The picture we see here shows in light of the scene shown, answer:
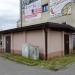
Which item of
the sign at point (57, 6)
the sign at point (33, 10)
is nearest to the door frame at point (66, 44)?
the sign at point (57, 6)

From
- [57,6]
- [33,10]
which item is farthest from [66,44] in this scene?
[33,10]

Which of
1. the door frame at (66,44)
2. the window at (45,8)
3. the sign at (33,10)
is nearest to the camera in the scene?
the door frame at (66,44)

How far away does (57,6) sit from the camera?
1211 inches

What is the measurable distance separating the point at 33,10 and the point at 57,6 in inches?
232

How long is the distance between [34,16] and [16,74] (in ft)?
79.7

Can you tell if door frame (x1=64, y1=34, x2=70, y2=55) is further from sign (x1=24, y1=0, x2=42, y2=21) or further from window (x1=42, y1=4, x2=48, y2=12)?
sign (x1=24, y1=0, x2=42, y2=21)

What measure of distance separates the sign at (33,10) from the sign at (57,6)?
3.02m

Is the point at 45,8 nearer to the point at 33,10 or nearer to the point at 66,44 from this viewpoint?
the point at 33,10

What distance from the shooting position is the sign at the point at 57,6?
2996 centimetres

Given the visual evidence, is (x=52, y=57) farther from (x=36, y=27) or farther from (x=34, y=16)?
(x=34, y=16)

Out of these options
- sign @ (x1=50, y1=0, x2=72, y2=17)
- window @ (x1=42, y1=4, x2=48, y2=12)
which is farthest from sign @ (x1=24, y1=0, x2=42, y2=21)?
sign @ (x1=50, y1=0, x2=72, y2=17)

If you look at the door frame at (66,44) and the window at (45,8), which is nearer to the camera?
the door frame at (66,44)

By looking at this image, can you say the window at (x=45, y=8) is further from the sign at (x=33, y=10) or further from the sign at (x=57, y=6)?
the sign at (x=57, y=6)

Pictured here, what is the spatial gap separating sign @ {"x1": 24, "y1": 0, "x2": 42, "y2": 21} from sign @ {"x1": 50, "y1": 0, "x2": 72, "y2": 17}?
119 inches
